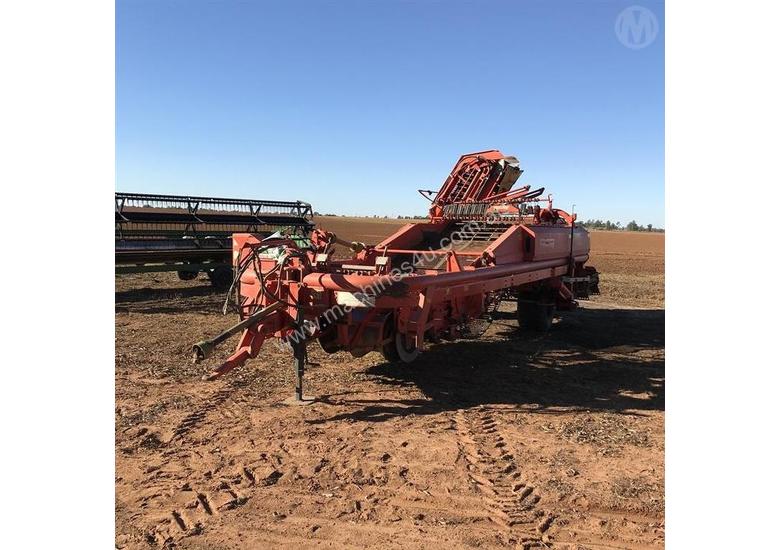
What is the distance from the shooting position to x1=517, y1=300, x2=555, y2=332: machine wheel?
8.16m

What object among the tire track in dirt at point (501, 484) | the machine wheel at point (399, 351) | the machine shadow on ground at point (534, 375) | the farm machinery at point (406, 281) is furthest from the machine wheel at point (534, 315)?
the tire track in dirt at point (501, 484)

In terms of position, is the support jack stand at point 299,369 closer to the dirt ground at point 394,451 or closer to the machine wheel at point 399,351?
the dirt ground at point 394,451

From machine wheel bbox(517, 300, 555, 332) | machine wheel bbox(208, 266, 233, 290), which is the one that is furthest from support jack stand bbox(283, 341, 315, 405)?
machine wheel bbox(208, 266, 233, 290)

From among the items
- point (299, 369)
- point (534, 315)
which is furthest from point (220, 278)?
point (299, 369)

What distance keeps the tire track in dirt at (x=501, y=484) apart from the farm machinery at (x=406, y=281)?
3.32ft

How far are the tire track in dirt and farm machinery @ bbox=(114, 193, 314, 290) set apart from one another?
655 centimetres

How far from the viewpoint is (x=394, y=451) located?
3809 millimetres

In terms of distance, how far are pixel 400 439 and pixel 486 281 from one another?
2.18 meters

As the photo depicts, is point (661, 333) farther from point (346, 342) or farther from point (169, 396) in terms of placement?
point (169, 396)

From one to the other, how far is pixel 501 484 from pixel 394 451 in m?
0.80

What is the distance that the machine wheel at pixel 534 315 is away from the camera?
26.8ft

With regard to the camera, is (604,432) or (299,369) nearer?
(604,432)

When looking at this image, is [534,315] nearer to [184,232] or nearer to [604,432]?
[604,432]

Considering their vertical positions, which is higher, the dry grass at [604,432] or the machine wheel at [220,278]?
the machine wheel at [220,278]
